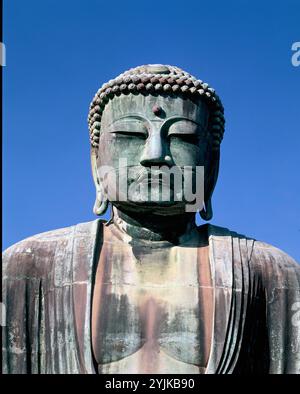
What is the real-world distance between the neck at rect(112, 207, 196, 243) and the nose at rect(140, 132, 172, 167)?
2.03 feet

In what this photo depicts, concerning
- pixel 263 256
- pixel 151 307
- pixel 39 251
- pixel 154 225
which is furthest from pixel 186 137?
pixel 39 251

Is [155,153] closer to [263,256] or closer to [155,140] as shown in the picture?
[155,140]

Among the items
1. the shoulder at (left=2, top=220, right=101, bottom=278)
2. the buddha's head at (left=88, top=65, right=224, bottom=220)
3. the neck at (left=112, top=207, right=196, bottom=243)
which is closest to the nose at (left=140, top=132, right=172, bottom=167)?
the buddha's head at (left=88, top=65, right=224, bottom=220)

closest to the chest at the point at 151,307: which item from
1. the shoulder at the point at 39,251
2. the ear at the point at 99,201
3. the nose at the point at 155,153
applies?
the shoulder at the point at 39,251

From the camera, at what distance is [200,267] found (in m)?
12.1

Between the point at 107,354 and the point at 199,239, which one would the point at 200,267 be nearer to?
the point at 199,239

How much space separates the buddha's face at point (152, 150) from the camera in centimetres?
1202

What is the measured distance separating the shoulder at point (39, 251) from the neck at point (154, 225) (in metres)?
0.36

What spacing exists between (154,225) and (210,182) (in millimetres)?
858

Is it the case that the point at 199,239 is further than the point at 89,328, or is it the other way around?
the point at 199,239

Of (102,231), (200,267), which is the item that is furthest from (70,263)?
(200,267)

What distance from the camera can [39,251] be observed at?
12211 millimetres

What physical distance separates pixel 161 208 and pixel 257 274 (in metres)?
1.27
